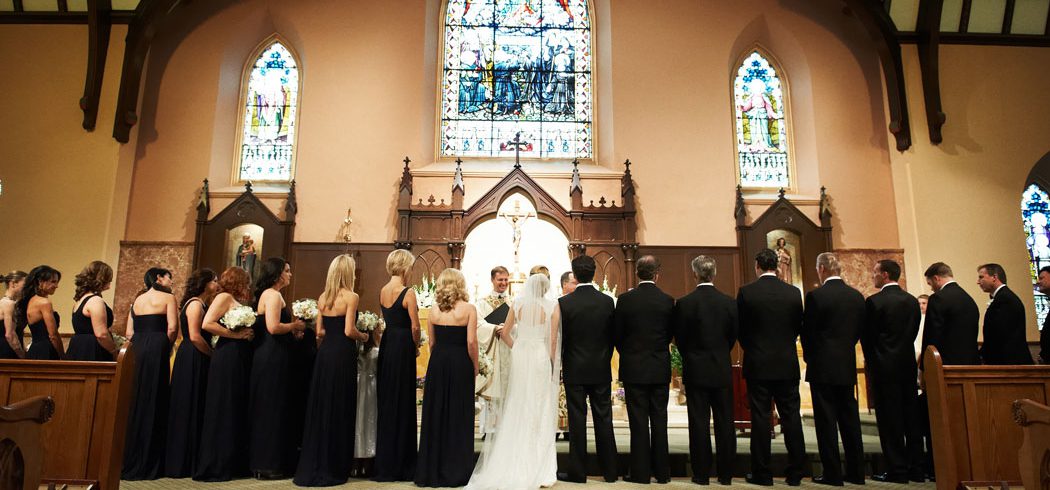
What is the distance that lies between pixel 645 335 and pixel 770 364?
0.84 m

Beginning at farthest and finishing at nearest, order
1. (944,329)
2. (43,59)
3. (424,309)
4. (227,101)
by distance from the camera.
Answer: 1. (227,101)
2. (43,59)
3. (424,309)
4. (944,329)

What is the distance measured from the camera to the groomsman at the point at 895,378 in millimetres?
4648

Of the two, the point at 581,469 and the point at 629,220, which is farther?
the point at 629,220

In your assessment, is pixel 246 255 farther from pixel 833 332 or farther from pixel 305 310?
pixel 833 332

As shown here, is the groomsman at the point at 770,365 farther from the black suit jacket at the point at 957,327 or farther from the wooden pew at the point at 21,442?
the wooden pew at the point at 21,442

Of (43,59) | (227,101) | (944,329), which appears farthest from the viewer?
(227,101)

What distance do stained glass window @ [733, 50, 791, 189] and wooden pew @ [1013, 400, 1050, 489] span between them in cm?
843

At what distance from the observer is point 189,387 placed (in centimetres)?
471

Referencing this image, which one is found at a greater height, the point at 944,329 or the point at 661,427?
the point at 944,329

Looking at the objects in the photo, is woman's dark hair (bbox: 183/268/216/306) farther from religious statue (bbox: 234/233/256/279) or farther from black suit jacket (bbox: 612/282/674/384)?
religious statue (bbox: 234/233/256/279)

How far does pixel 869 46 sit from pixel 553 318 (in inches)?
374

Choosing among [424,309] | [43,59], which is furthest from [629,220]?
[43,59]

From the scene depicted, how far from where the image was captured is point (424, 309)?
A: 29.8 ft

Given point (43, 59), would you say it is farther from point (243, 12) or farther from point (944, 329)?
point (944, 329)
